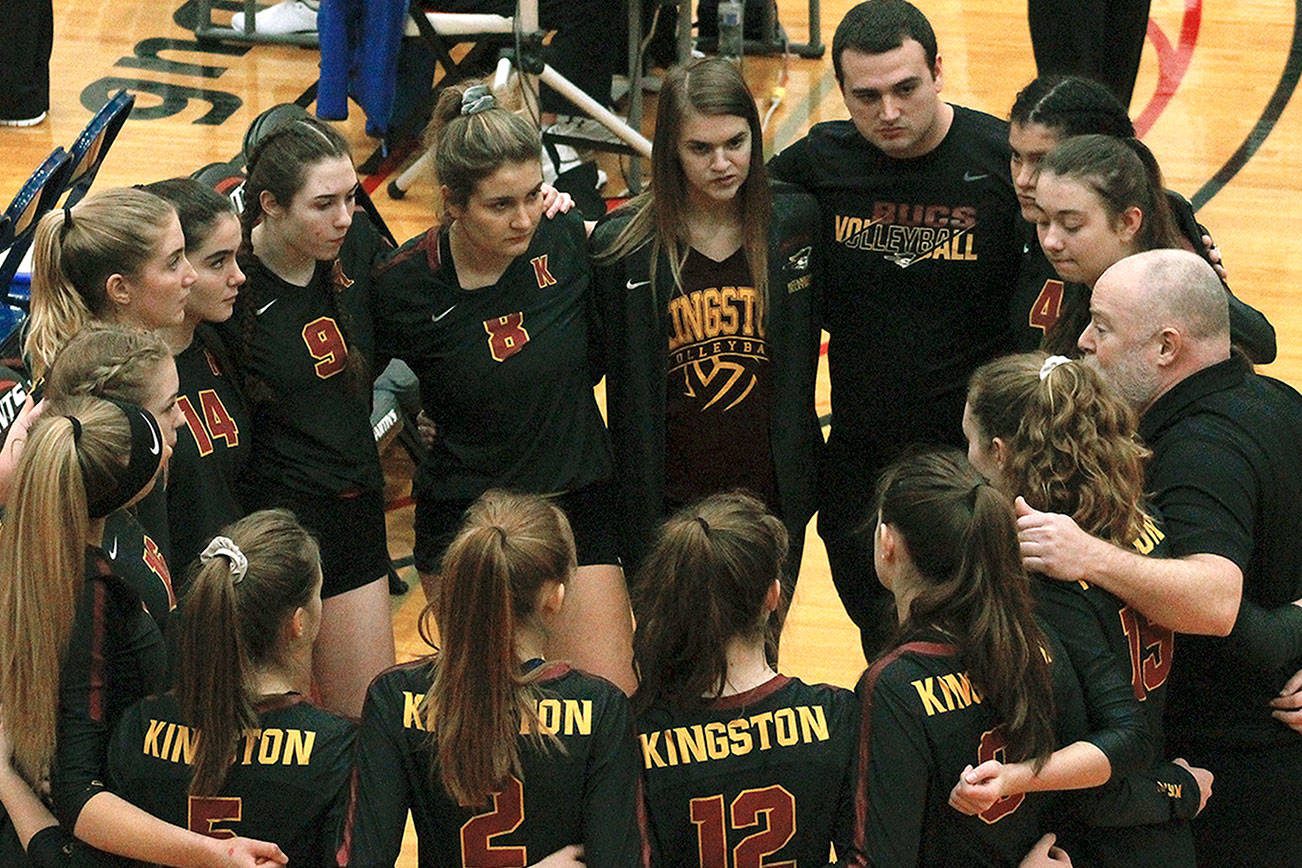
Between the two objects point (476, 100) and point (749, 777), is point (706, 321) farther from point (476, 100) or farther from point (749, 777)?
Result: point (749, 777)

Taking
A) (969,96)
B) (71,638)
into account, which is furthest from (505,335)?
(969,96)

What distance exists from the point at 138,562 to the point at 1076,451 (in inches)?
66.1

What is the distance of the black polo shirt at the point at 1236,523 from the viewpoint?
3.04 m

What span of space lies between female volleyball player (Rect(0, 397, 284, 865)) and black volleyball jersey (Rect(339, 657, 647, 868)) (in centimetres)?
21

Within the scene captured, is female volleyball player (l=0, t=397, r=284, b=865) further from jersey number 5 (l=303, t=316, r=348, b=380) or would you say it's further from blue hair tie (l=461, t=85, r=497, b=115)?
blue hair tie (l=461, t=85, r=497, b=115)

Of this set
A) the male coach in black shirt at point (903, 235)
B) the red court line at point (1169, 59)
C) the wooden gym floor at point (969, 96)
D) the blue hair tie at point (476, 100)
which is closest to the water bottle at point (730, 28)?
the wooden gym floor at point (969, 96)

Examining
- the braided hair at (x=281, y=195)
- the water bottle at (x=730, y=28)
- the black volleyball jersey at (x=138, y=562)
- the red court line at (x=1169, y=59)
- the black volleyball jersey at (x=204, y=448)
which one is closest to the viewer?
the black volleyball jersey at (x=138, y=562)

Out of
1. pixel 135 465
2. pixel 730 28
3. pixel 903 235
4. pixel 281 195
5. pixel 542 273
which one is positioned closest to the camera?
pixel 135 465

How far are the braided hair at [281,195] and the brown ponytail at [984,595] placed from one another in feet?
4.92

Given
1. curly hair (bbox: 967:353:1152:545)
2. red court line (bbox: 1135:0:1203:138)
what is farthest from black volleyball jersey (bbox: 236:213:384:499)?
red court line (bbox: 1135:0:1203:138)

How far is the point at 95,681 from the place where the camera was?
9.28 ft

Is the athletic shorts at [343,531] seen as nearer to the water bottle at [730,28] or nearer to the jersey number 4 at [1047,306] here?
the jersey number 4 at [1047,306]

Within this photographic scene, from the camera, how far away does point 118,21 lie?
30.6 feet

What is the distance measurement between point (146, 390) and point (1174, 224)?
2.16 meters
